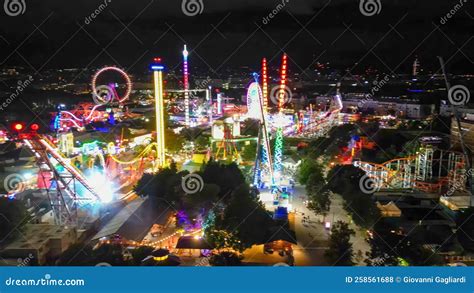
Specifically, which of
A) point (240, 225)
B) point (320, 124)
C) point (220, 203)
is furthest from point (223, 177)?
point (320, 124)

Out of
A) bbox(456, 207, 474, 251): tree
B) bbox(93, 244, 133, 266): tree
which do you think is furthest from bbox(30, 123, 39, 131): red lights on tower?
bbox(456, 207, 474, 251): tree

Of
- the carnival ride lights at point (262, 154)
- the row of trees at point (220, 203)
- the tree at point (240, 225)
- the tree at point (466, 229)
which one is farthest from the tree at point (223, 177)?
the tree at point (466, 229)

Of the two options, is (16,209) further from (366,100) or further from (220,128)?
(366,100)

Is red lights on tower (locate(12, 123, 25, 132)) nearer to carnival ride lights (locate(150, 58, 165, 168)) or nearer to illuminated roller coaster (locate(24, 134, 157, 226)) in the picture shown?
illuminated roller coaster (locate(24, 134, 157, 226))

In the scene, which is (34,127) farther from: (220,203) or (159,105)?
(159,105)

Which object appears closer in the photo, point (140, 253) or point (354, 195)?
point (140, 253)

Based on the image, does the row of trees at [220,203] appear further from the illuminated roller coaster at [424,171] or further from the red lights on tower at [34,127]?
the illuminated roller coaster at [424,171]
